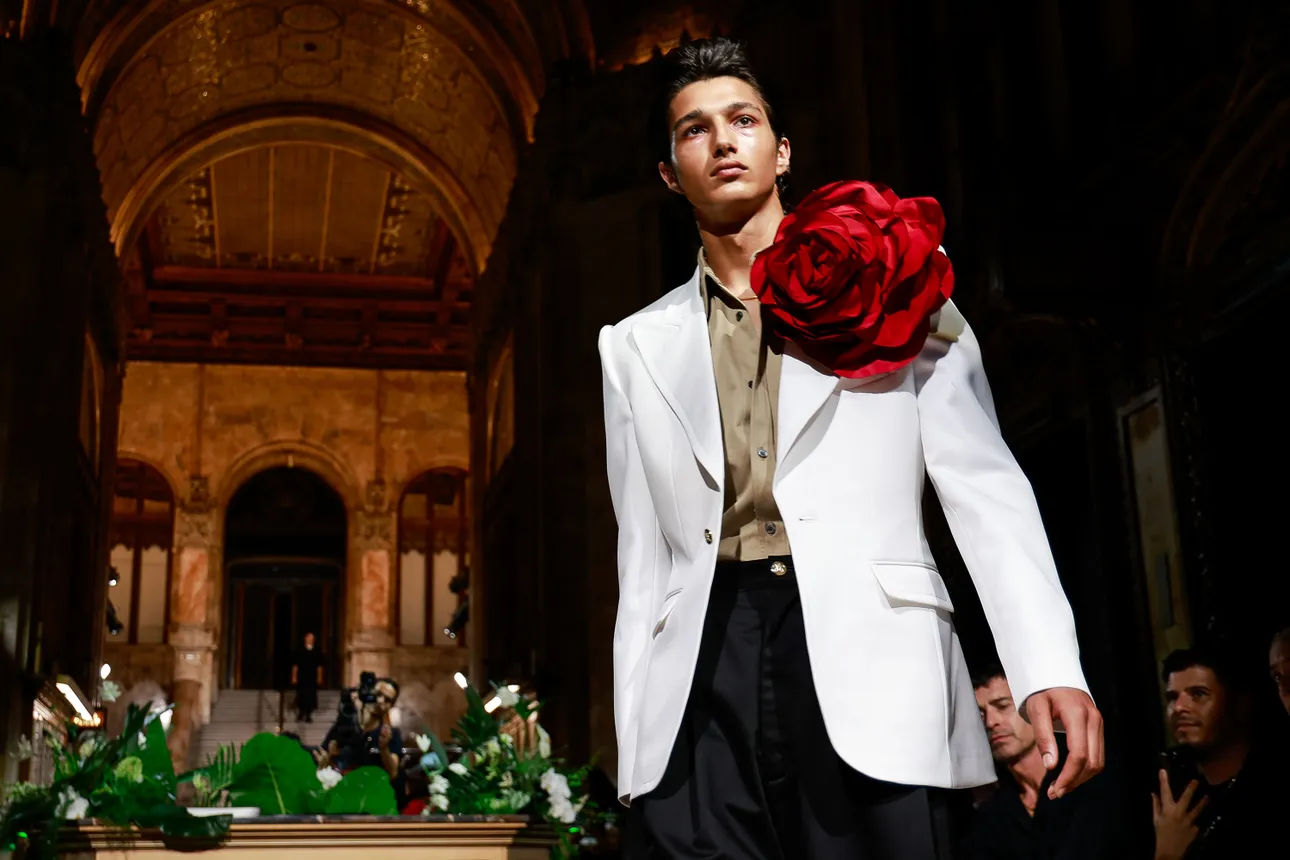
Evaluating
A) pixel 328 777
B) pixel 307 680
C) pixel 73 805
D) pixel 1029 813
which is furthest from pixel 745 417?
pixel 307 680

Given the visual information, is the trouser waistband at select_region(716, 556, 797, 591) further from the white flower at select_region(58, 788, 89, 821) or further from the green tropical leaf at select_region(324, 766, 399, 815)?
the white flower at select_region(58, 788, 89, 821)

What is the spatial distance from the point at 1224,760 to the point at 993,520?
3.93m

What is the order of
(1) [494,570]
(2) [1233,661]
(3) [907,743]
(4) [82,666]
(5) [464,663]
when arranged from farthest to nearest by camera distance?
(5) [464,663] → (1) [494,570] → (4) [82,666] → (2) [1233,661] → (3) [907,743]

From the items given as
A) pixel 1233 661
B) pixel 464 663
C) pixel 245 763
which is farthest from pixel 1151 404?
pixel 464 663

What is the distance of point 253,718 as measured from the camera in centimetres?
2873

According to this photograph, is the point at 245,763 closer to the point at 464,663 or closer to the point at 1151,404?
the point at 1151,404

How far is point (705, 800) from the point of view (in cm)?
184

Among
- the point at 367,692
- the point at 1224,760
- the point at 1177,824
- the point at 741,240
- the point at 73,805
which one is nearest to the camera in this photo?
the point at 741,240

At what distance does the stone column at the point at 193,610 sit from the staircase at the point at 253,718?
330mm

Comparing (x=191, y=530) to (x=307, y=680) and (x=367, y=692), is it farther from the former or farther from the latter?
(x=367, y=692)

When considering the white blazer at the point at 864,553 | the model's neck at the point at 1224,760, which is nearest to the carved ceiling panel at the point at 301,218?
the model's neck at the point at 1224,760

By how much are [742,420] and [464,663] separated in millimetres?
27842

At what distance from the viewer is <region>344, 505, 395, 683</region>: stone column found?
29.1 metres

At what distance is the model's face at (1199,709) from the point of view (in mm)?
5352
